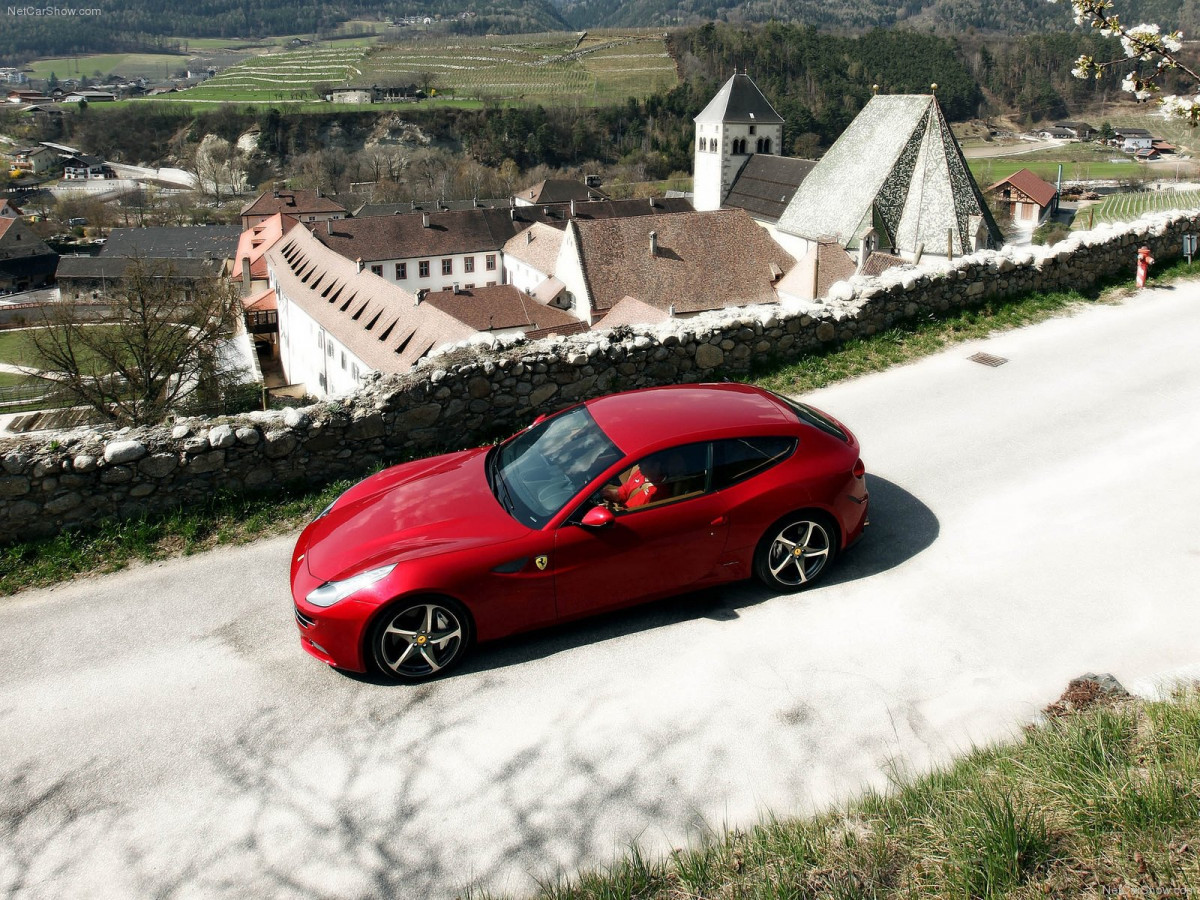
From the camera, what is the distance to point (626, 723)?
526cm

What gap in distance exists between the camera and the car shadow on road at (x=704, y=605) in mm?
6012

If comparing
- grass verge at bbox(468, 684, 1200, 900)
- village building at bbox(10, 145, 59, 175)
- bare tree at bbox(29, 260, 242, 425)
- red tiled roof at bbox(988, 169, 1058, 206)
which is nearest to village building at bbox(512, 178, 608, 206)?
red tiled roof at bbox(988, 169, 1058, 206)

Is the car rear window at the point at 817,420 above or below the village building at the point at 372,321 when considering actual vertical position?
above

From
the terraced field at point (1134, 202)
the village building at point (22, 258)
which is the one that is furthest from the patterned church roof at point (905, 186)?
the village building at point (22, 258)

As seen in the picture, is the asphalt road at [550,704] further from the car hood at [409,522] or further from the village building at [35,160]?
Result: the village building at [35,160]

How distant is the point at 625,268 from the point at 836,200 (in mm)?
12832

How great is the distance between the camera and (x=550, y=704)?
5.48m

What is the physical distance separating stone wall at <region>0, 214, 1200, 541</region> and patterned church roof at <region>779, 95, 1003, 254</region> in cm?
3487

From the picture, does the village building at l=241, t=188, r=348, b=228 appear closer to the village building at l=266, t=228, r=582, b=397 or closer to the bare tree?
the village building at l=266, t=228, r=582, b=397

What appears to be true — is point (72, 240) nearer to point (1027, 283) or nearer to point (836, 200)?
point (836, 200)

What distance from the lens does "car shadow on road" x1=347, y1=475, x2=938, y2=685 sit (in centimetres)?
601

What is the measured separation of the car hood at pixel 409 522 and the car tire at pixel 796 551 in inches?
72.0

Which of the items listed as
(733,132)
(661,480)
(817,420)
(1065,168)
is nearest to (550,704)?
(661,480)

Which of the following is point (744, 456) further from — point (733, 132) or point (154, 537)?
point (733, 132)
